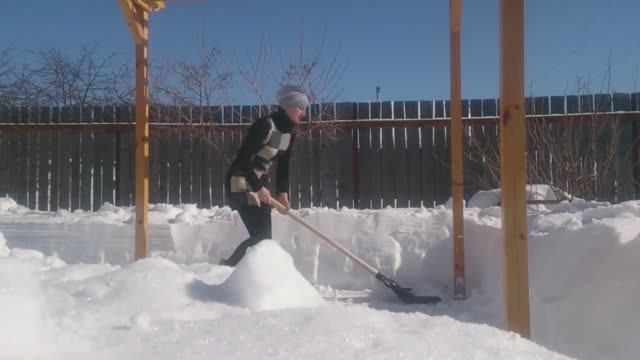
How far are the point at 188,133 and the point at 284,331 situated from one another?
7551mm

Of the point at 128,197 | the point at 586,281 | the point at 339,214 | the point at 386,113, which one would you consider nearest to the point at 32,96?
the point at 128,197

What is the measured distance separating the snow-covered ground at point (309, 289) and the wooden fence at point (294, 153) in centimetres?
206

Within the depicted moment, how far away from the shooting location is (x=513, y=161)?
115 inches

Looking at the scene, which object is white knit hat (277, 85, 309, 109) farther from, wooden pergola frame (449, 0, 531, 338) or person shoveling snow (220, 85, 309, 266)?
wooden pergola frame (449, 0, 531, 338)

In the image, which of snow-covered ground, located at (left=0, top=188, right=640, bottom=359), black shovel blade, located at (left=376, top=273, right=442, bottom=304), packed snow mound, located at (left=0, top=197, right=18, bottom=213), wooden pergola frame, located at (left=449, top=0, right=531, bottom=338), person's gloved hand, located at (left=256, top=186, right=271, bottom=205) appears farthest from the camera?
packed snow mound, located at (left=0, top=197, right=18, bottom=213)

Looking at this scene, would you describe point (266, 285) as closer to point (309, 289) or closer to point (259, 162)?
point (309, 289)

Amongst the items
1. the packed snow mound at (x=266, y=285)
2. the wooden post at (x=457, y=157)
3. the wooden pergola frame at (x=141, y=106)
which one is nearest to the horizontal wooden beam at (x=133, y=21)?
the wooden pergola frame at (x=141, y=106)

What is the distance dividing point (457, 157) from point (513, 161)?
6.11 feet

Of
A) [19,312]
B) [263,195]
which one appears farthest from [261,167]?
[19,312]

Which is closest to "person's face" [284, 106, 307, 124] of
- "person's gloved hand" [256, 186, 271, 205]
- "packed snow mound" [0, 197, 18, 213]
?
"person's gloved hand" [256, 186, 271, 205]

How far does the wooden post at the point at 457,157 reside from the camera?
4.74 meters

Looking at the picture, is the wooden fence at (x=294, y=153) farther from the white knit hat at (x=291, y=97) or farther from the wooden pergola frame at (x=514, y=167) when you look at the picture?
the wooden pergola frame at (x=514, y=167)

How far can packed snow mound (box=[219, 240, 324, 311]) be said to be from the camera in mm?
2455

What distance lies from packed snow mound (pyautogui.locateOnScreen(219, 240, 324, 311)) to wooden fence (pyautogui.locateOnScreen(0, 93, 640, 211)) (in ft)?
20.8
